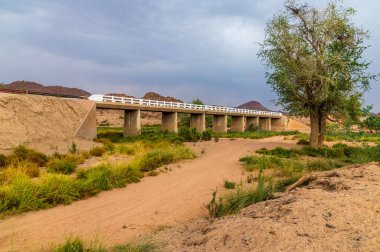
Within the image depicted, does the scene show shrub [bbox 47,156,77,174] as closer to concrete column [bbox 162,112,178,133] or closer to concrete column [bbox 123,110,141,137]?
concrete column [bbox 123,110,141,137]

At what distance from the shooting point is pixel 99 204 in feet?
31.9

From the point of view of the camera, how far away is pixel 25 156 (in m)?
16.3

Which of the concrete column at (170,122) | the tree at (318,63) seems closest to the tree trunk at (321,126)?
the tree at (318,63)

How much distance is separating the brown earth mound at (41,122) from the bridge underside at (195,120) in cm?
422

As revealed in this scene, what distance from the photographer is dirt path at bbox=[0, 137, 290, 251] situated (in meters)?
7.17

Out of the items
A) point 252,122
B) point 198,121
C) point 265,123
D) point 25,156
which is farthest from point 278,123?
point 25,156

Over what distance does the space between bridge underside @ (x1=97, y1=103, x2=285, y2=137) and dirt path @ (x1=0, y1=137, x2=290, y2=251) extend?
701 inches

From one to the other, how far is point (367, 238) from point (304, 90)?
2061 centimetres

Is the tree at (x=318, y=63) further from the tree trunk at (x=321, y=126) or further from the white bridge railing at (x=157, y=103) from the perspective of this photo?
the white bridge railing at (x=157, y=103)

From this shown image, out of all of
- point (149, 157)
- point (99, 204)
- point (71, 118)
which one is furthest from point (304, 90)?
point (99, 204)

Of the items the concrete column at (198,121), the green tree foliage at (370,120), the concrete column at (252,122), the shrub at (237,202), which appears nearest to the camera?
the shrub at (237,202)

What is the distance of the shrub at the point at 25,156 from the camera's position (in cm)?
1574

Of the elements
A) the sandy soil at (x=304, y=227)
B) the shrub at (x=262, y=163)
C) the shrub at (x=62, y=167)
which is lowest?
the shrub at (x=62, y=167)

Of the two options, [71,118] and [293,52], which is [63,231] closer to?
[71,118]
